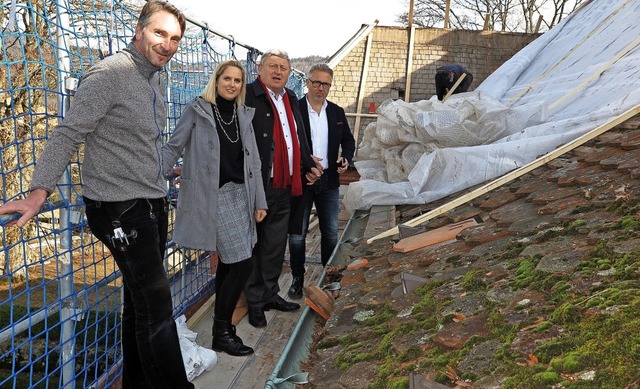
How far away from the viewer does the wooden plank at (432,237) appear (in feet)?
10.0

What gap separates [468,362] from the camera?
1504mm

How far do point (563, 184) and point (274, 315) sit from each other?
203 centimetres

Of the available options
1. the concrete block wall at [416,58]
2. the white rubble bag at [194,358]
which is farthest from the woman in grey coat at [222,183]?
the concrete block wall at [416,58]

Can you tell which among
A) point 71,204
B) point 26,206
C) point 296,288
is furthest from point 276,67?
point 26,206

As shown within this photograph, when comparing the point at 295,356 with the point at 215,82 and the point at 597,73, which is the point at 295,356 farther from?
the point at 597,73

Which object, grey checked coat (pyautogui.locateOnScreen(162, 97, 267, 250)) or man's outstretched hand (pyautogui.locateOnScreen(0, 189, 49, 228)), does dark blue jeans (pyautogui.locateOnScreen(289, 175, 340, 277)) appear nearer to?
grey checked coat (pyautogui.locateOnScreen(162, 97, 267, 250))

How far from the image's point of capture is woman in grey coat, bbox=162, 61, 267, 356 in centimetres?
284

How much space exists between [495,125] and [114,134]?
3.80 metres

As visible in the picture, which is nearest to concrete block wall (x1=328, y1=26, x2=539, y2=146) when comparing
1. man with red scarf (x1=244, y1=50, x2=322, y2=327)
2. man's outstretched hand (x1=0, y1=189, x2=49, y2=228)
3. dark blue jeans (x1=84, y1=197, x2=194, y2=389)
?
man with red scarf (x1=244, y1=50, x2=322, y2=327)

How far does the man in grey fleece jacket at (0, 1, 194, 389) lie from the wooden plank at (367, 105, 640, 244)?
1836mm

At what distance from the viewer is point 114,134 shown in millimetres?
2018

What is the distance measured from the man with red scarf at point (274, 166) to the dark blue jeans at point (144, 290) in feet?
3.79

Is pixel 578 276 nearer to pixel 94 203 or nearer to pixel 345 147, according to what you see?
pixel 94 203

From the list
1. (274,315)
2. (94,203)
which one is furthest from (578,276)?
(274,315)
